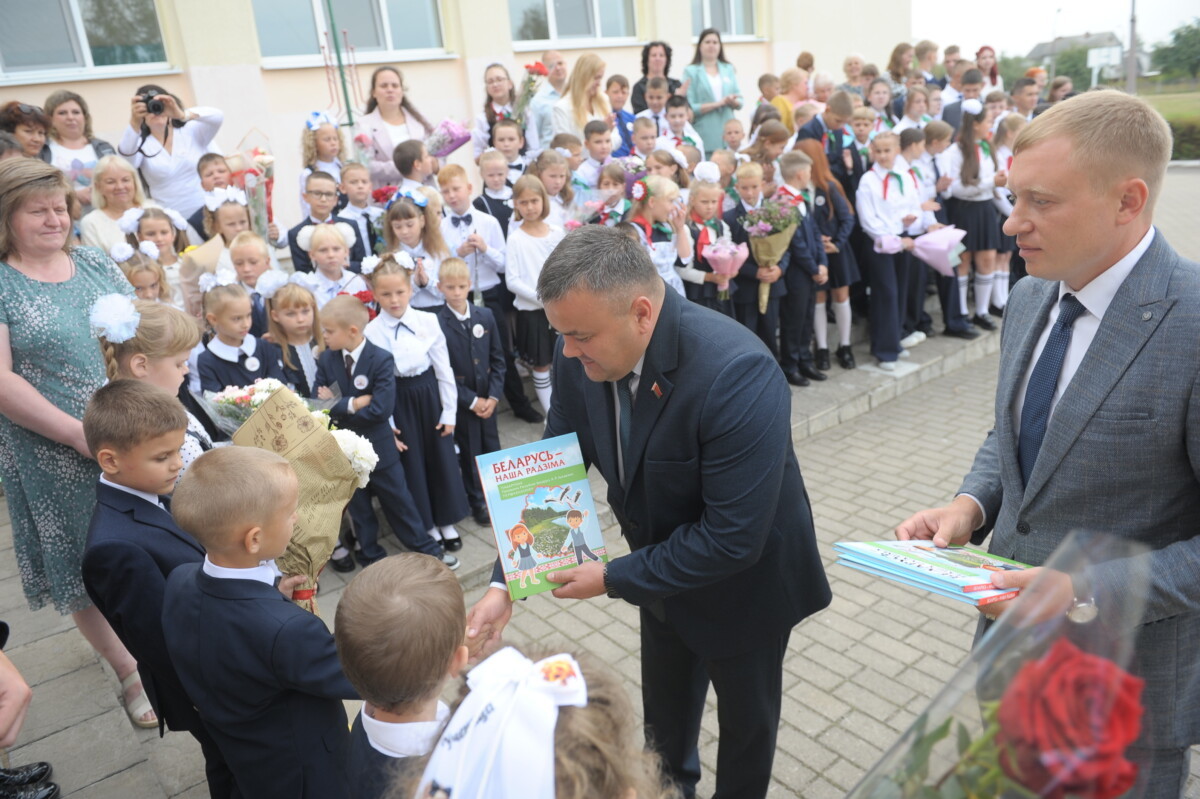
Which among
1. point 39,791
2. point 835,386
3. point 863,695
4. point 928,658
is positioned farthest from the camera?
point 835,386

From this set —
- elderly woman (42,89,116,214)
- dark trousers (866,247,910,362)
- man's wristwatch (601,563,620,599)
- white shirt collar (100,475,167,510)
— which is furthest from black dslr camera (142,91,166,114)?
dark trousers (866,247,910,362)

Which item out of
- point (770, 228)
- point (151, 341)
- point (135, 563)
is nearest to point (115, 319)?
point (151, 341)

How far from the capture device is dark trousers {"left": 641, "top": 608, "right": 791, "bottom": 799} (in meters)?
2.62

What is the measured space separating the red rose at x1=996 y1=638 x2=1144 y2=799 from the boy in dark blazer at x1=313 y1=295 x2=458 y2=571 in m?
4.04

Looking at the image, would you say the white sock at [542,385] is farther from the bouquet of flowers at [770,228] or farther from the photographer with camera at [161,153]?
the photographer with camera at [161,153]

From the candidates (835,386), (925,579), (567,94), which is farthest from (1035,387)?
(567,94)

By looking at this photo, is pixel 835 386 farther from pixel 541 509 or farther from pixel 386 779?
pixel 386 779

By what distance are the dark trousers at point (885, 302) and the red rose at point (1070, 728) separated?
302 inches

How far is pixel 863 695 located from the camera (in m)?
3.70

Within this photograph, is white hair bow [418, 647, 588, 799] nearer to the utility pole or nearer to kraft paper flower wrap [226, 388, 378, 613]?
kraft paper flower wrap [226, 388, 378, 613]

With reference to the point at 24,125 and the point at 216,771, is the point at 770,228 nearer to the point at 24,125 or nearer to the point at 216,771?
the point at 216,771

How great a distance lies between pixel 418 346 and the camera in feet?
16.4

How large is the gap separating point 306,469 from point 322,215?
3.85 meters

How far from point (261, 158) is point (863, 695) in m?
6.20
